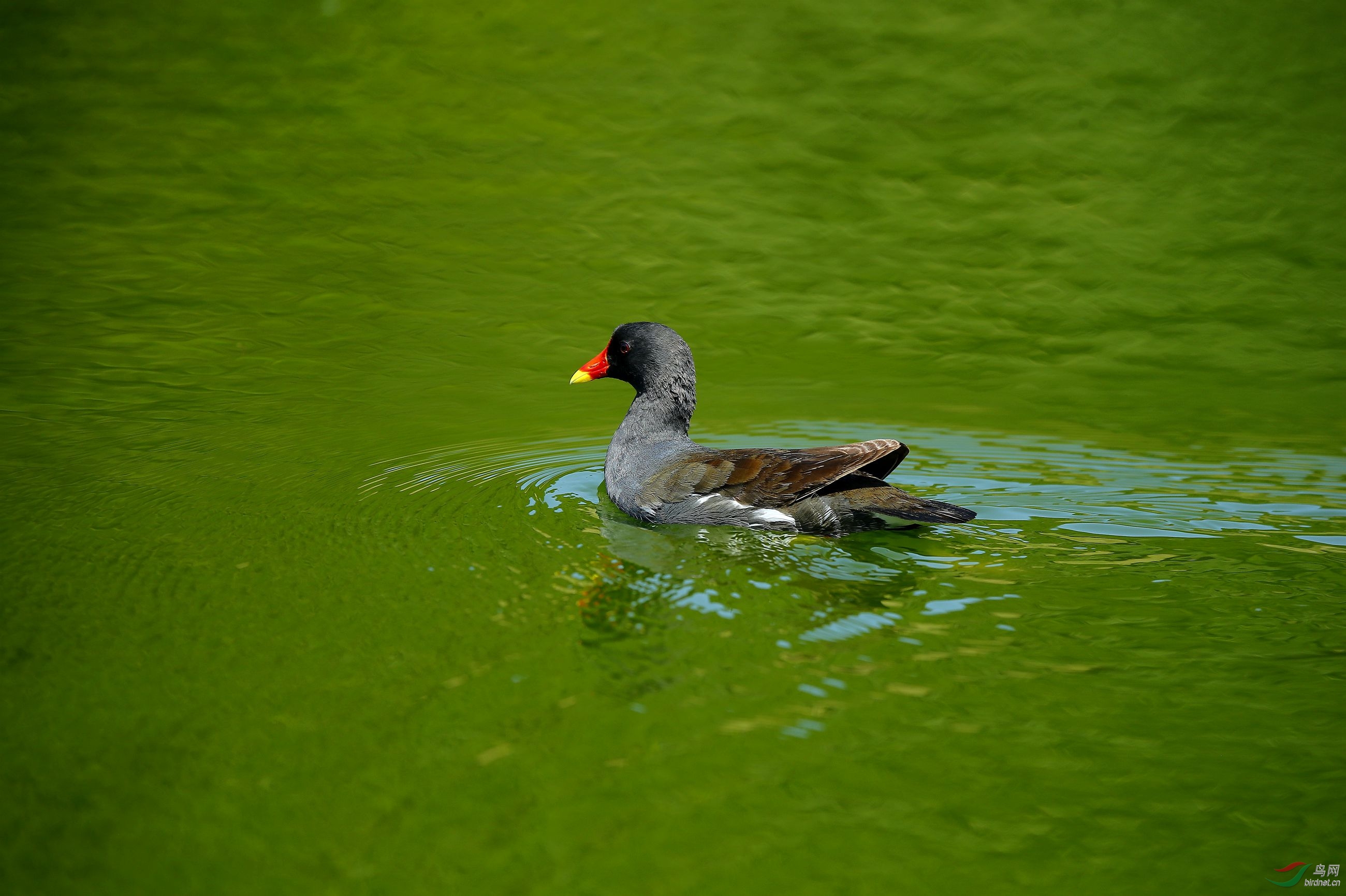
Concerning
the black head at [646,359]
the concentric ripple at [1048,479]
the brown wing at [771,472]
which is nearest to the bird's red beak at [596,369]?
the black head at [646,359]

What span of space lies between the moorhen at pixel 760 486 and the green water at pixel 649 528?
0.14 m

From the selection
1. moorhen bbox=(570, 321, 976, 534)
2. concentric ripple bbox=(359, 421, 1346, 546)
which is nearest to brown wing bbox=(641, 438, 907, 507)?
moorhen bbox=(570, 321, 976, 534)

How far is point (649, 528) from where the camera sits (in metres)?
6.04

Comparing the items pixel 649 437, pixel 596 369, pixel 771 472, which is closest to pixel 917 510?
pixel 771 472

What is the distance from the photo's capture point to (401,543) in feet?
18.9

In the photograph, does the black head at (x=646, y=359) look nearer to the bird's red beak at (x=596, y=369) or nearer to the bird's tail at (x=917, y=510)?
the bird's red beak at (x=596, y=369)

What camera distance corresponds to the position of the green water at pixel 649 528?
141 inches

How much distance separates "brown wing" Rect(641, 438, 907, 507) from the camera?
5.79 m

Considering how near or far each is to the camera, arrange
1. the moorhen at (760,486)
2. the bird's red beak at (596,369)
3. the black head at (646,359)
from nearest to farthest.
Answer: the moorhen at (760,486) → the black head at (646,359) → the bird's red beak at (596,369)

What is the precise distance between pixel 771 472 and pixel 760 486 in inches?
3.7

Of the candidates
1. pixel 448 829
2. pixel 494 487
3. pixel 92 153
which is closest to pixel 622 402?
pixel 494 487

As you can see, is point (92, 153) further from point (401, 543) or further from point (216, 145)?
point (401, 543)

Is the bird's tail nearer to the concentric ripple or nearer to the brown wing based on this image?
the brown wing

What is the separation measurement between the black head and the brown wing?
725 mm
